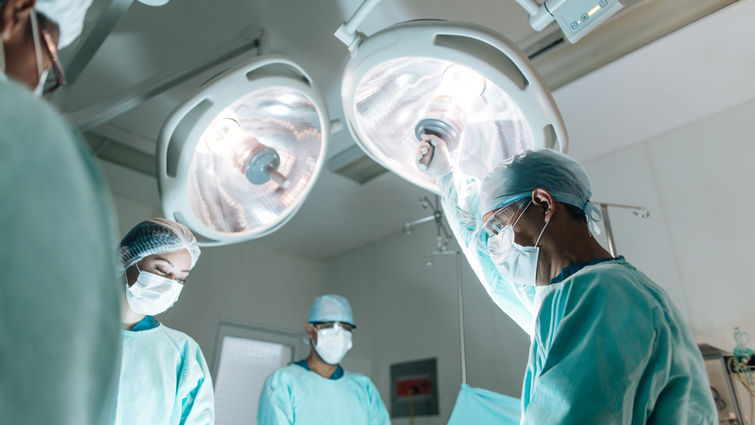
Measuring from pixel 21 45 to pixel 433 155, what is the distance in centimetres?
89

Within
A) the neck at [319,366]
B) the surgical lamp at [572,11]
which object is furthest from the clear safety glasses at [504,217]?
the neck at [319,366]

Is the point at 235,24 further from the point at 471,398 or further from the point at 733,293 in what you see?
the point at 733,293

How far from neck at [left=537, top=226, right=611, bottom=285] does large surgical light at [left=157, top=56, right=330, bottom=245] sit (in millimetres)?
628

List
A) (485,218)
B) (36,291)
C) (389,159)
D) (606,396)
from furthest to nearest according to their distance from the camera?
(389,159) → (485,218) → (606,396) → (36,291)

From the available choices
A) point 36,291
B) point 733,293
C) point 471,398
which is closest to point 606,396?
point 36,291

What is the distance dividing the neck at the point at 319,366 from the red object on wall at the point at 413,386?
87cm

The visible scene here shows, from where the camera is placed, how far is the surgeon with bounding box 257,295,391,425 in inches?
79.6

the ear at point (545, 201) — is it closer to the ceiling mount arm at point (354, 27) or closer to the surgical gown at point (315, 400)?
the ceiling mount arm at point (354, 27)

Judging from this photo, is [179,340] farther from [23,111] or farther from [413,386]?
[413,386]

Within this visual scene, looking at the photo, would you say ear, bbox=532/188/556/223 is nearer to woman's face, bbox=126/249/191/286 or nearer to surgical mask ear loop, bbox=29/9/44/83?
surgical mask ear loop, bbox=29/9/44/83

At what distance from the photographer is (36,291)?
34 cm

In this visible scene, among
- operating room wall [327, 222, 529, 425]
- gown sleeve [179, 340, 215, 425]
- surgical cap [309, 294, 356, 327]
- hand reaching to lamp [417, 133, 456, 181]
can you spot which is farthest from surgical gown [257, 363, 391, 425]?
hand reaching to lamp [417, 133, 456, 181]

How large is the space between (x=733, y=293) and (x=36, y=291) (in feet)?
7.75

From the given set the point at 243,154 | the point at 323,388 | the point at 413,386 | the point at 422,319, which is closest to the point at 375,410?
the point at 323,388
